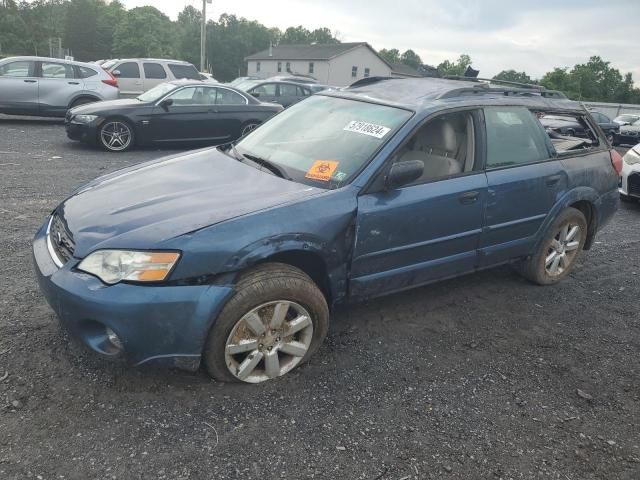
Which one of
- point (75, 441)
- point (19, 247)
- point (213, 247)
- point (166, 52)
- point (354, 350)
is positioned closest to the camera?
point (75, 441)

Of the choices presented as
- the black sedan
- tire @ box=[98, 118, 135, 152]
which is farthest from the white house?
tire @ box=[98, 118, 135, 152]

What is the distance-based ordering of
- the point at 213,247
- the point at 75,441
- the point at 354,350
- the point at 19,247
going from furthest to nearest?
the point at 19,247
the point at 354,350
the point at 213,247
the point at 75,441

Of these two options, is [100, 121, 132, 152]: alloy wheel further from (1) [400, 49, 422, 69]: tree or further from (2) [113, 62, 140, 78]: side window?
(1) [400, 49, 422, 69]: tree

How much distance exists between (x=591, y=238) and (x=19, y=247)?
5110 mm

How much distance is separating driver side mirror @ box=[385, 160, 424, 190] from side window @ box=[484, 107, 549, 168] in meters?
0.88

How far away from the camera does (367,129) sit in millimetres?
3475

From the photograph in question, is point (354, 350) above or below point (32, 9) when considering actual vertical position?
below

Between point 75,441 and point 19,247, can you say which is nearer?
point 75,441

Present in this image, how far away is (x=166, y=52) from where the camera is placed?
217ft

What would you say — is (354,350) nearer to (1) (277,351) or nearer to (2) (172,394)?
(1) (277,351)

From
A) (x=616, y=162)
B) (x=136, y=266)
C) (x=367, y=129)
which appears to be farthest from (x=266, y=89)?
(x=136, y=266)

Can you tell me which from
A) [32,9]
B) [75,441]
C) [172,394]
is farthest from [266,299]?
[32,9]

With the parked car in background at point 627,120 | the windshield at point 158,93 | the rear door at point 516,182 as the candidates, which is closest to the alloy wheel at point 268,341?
the rear door at point 516,182

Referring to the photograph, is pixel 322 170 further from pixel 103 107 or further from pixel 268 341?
pixel 103 107
